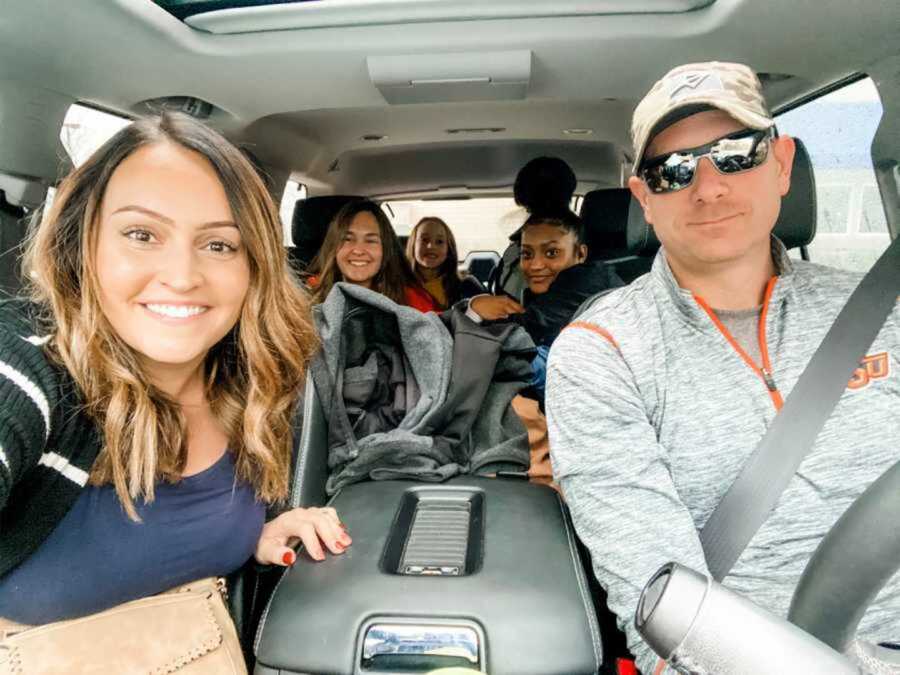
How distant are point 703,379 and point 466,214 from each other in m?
3.61

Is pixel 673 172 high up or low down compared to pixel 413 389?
up

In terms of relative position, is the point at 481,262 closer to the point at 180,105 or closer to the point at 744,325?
the point at 180,105

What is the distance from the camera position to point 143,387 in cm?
114

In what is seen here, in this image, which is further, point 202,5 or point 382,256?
point 382,256

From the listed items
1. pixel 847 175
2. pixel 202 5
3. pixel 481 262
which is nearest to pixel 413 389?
pixel 202 5

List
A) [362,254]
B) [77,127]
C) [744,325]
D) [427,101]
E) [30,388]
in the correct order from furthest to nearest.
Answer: [362,254], [427,101], [77,127], [744,325], [30,388]

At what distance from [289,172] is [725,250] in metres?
2.20

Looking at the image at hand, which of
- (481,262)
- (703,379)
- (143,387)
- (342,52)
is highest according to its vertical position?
(342,52)

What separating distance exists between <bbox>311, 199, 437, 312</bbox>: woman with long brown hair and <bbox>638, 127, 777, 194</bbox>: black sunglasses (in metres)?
1.61

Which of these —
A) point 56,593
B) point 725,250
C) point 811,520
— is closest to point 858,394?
point 811,520

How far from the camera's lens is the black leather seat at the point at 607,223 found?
283cm

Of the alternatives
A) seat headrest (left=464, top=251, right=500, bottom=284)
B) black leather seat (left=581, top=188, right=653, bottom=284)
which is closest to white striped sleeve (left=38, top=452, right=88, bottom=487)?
black leather seat (left=581, top=188, right=653, bottom=284)

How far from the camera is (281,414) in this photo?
Result: 4.56 feet

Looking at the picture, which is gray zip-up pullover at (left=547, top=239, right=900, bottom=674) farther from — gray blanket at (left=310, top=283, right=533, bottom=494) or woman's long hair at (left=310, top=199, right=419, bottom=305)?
woman's long hair at (left=310, top=199, right=419, bottom=305)
